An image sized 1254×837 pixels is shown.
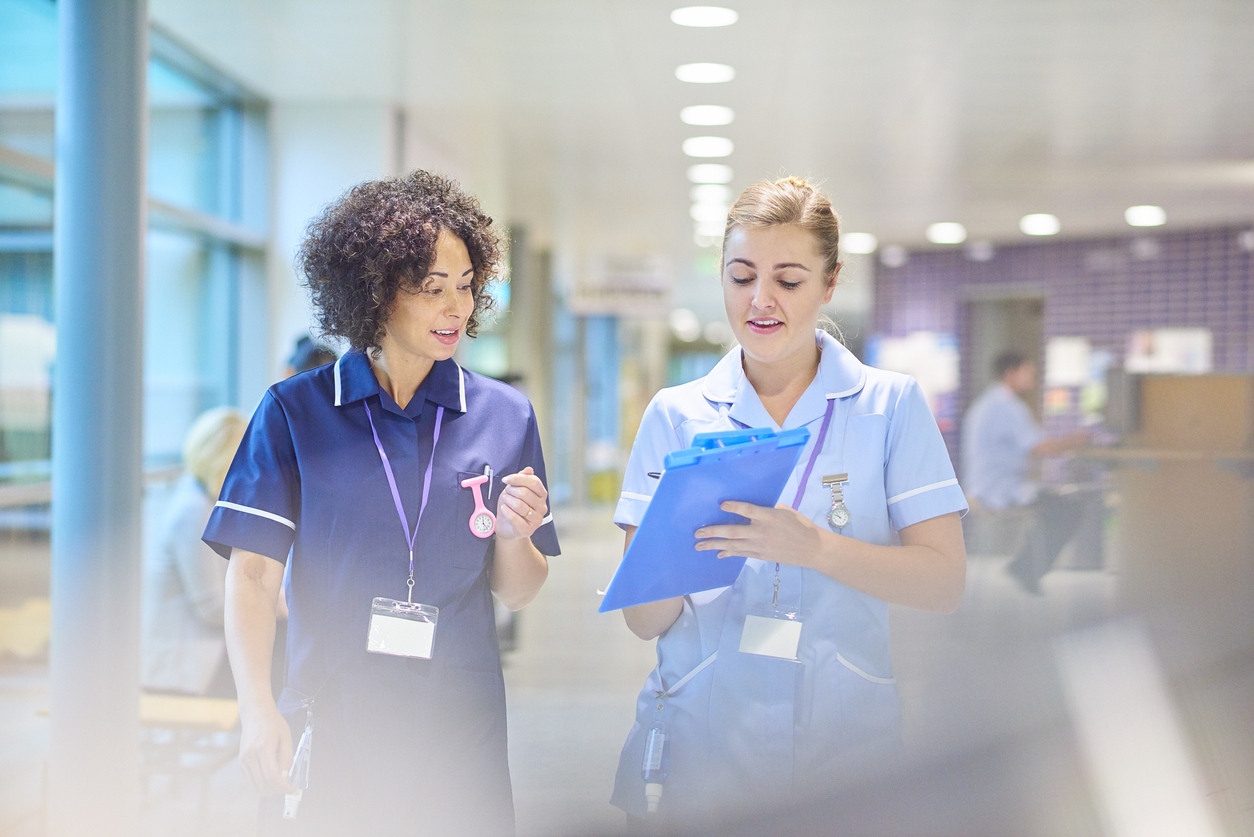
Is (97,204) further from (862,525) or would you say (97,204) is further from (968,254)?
(968,254)

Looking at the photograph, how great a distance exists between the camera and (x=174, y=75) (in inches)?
212

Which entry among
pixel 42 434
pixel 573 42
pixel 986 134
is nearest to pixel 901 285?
pixel 986 134

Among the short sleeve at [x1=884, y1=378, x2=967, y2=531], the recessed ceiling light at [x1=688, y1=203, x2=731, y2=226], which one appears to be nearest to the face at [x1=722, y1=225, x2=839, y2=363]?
the short sleeve at [x1=884, y1=378, x2=967, y2=531]

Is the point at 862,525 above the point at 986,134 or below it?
below

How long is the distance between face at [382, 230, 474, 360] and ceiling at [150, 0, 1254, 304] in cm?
325

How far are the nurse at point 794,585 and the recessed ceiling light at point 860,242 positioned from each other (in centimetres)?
1026

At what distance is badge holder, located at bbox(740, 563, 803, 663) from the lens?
1602mm

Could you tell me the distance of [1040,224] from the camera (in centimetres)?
1066

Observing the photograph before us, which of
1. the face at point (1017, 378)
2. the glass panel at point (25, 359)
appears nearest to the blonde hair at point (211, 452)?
the glass panel at point (25, 359)

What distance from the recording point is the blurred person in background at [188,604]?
11.2ft

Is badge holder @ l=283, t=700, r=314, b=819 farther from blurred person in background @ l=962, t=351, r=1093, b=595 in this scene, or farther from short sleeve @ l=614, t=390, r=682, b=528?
blurred person in background @ l=962, t=351, r=1093, b=595

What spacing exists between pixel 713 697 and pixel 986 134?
6.15m

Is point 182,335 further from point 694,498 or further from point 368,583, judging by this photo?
point 694,498

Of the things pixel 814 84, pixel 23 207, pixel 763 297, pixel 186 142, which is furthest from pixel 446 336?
pixel 186 142
